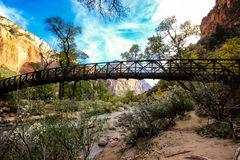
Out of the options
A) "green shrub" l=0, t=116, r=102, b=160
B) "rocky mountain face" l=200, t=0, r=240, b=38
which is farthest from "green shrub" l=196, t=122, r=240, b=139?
"rocky mountain face" l=200, t=0, r=240, b=38

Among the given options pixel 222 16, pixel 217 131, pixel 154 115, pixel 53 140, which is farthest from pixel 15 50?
pixel 53 140

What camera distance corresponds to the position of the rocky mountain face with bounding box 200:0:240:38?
41688mm

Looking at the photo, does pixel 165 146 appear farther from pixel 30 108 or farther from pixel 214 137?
pixel 30 108

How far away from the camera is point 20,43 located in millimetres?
109312

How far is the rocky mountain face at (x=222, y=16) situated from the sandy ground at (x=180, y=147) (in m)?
31.5

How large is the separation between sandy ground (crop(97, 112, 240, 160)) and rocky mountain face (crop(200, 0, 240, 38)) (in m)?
31.5

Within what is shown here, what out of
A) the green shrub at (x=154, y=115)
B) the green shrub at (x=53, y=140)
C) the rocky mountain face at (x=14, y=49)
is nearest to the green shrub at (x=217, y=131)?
the green shrub at (x=154, y=115)

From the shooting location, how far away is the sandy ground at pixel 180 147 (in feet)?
21.5

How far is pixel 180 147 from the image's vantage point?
7.61m

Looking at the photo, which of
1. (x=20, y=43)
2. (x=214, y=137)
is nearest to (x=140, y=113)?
(x=214, y=137)

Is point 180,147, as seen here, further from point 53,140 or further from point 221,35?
point 221,35

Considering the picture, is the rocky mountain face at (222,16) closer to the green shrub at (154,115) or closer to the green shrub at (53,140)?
the green shrub at (154,115)

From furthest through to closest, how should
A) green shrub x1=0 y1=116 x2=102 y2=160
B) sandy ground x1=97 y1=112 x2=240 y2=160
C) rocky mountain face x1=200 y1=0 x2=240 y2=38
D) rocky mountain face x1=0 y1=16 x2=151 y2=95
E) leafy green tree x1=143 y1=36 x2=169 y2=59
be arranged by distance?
rocky mountain face x1=0 y1=16 x2=151 y2=95 < rocky mountain face x1=200 y1=0 x2=240 y2=38 < leafy green tree x1=143 y1=36 x2=169 y2=59 < sandy ground x1=97 y1=112 x2=240 y2=160 < green shrub x1=0 y1=116 x2=102 y2=160

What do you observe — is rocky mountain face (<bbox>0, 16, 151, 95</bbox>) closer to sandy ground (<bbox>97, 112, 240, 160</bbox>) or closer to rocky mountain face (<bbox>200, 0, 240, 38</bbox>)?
rocky mountain face (<bbox>200, 0, 240, 38</bbox>)
